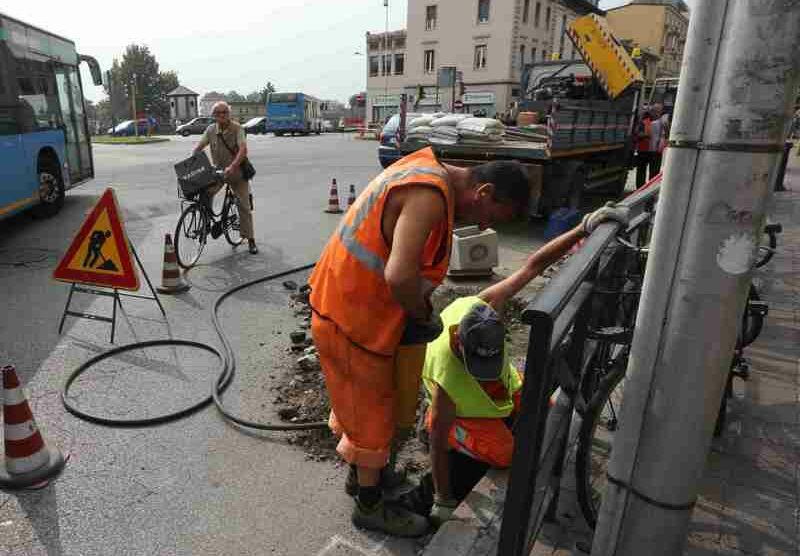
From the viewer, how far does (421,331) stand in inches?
86.2

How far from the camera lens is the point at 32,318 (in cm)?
484

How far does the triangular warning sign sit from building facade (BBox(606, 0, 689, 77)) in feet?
200

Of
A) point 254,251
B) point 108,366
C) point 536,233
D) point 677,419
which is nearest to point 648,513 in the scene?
point 677,419

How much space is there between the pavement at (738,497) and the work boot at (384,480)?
40 cm

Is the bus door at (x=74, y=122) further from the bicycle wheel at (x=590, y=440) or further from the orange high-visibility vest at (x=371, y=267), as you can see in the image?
the bicycle wheel at (x=590, y=440)

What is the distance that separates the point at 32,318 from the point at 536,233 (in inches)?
266

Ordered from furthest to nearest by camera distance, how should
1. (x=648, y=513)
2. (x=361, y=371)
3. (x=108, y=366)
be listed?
(x=108, y=366)
(x=361, y=371)
(x=648, y=513)

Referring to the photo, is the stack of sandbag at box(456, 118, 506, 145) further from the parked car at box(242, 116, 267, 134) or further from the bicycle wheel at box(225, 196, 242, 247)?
the parked car at box(242, 116, 267, 134)

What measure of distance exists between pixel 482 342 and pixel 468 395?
1.25 ft

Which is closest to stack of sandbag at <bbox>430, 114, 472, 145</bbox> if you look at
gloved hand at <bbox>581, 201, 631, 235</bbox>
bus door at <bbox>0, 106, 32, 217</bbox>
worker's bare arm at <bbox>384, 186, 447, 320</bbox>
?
bus door at <bbox>0, 106, 32, 217</bbox>

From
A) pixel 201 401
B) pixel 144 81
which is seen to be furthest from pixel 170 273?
pixel 144 81

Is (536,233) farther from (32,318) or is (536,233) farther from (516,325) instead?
(32,318)

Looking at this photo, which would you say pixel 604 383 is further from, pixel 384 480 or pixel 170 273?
pixel 170 273

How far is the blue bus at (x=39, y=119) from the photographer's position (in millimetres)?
7609
